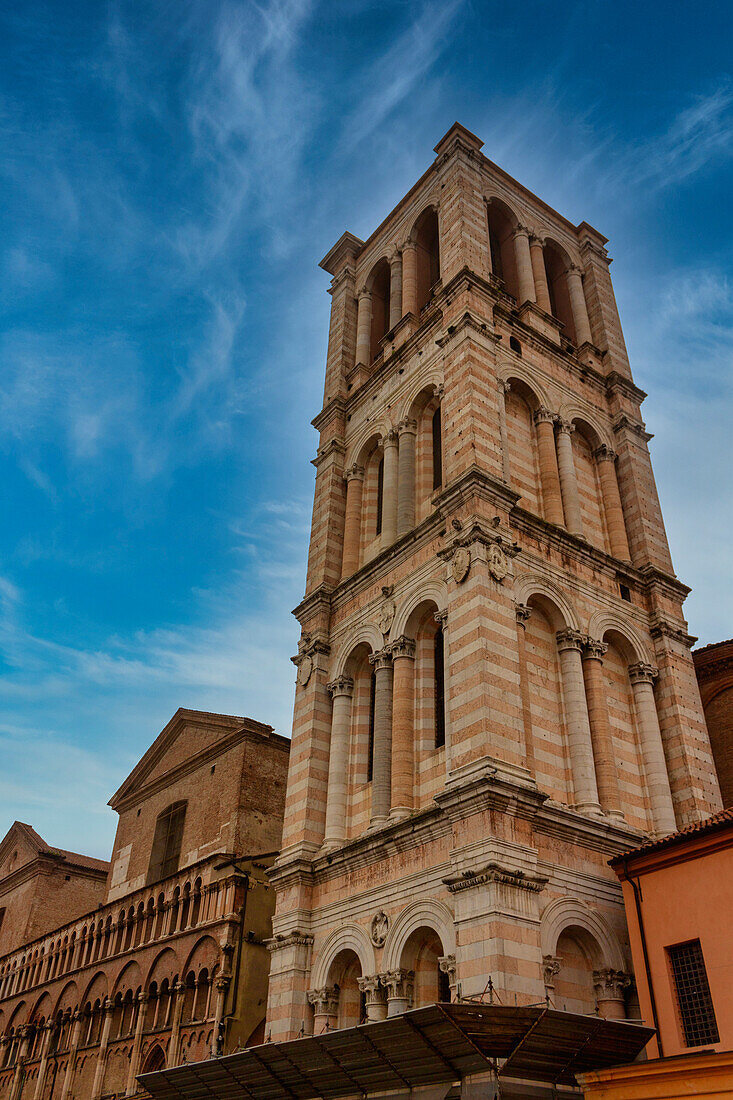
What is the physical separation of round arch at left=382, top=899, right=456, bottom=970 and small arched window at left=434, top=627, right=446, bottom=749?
3685 mm

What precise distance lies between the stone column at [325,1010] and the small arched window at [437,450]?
1286 centimetres

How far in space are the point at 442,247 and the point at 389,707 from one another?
1535cm

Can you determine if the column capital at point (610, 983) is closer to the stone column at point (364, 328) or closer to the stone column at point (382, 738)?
the stone column at point (382, 738)

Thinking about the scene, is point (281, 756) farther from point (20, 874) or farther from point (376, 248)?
point (20, 874)

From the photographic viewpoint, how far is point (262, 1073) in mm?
17234

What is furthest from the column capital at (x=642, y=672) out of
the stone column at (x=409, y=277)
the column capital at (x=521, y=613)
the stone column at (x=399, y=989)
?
the stone column at (x=409, y=277)

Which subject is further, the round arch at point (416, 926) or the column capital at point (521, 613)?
the column capital at point (521, 613)

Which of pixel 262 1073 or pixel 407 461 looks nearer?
pixel 262 1073

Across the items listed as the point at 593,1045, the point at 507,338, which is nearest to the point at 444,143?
the point at 507,338

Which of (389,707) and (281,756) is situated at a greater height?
(281,756)

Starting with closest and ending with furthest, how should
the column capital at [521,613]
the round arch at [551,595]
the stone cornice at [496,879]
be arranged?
the stone cornice at [496,879], the column capital at [521,613], the round arch at [551,595]

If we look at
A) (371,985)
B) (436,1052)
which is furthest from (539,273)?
(436,1052)

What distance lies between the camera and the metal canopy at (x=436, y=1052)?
1335 cm

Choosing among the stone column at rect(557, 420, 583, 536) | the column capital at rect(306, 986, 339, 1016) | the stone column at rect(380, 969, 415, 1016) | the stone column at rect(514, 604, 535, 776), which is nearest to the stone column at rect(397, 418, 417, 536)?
the stone column at rect(557, 420, 583, 536)
